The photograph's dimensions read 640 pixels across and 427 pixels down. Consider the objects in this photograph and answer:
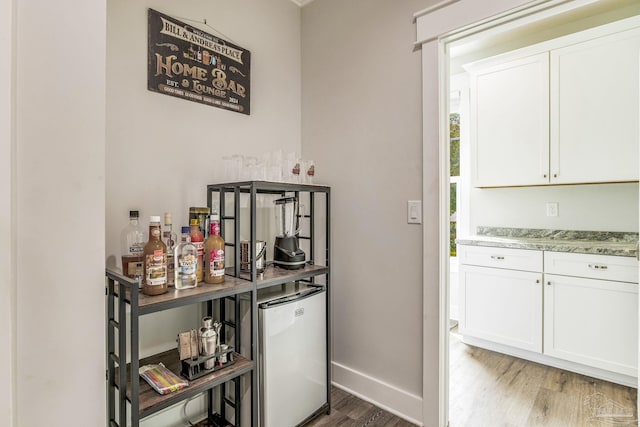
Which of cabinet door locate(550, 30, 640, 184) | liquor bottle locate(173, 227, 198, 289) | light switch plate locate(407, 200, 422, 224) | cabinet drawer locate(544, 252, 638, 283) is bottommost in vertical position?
cabinet drawer locate(544, 252, 638, 283)

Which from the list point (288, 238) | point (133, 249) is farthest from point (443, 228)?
point (133, 249)

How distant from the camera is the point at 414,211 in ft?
5.87

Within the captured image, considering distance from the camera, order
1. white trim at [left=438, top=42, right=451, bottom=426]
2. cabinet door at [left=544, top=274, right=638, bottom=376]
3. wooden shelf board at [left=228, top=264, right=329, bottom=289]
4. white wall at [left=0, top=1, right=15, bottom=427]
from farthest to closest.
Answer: cabinet door at [left=544, top=274, right=638, bottom=376]
white trim at [left=438, top=42, right=451, bottom=426]
wooden shelf board at [left=228, top=264, right=329, bottom=289]
white wall at [left=0, top=1, right=15, bottom=427]

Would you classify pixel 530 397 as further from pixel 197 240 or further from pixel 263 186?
pixel 197 240

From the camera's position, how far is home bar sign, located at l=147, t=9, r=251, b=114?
1596mm

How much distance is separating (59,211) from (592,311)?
3.02m

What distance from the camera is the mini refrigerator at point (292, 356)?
1.53m

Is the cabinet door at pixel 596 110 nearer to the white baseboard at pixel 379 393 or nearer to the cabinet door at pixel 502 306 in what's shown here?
the cabinet door at pixel 502 306

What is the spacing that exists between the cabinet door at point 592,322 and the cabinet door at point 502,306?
0.08m

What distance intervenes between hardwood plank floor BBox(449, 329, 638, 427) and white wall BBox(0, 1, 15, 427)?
1946 millimetres

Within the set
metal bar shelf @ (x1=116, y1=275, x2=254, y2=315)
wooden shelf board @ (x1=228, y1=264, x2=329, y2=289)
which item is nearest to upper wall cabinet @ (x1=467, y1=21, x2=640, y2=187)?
wooden shelf board @ (x1=228, y1=264, x2=329, y2=289)

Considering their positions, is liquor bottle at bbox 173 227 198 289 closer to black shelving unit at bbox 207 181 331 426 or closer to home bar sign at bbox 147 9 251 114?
black shelving unit at bbox 207 181 331 426

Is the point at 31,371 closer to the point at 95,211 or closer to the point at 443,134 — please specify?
the point at 95,211

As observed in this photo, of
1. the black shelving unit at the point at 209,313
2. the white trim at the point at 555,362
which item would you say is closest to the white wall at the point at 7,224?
the black shelving unit at the point at 209,313
